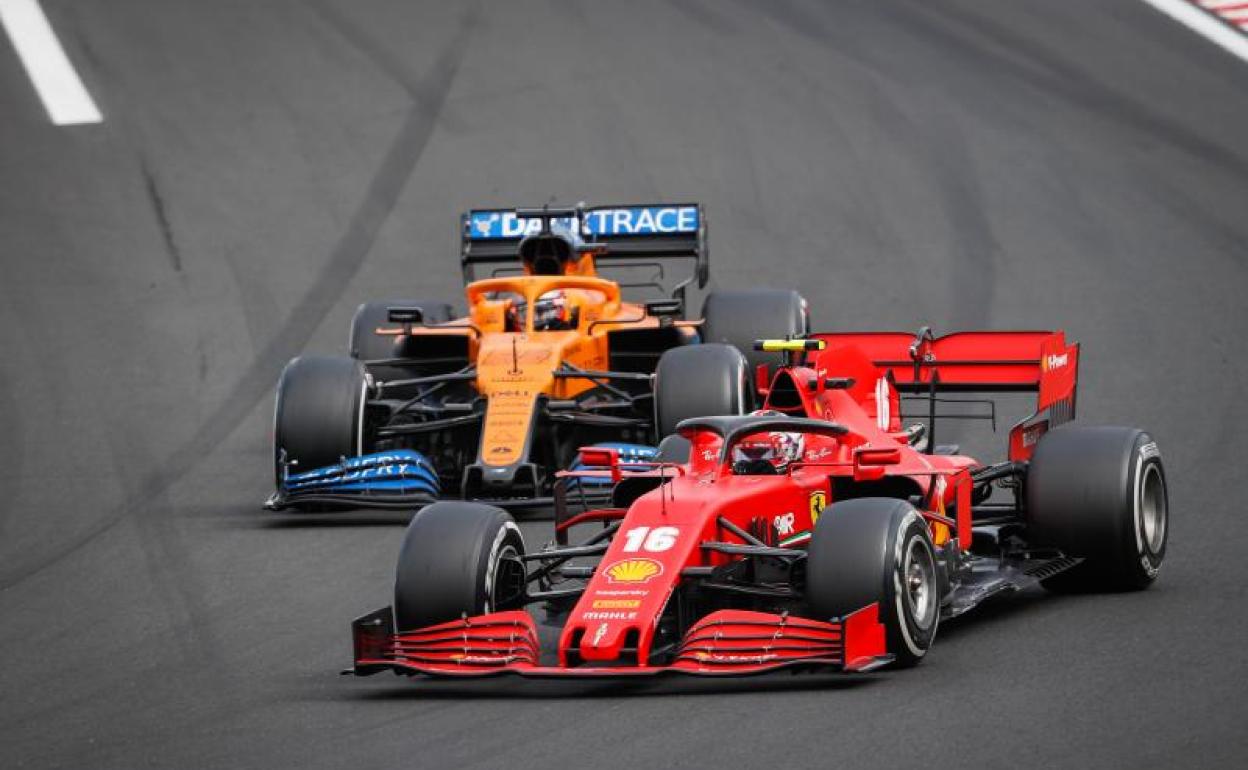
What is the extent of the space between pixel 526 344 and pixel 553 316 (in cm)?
81

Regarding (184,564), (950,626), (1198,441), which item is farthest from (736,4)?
(950,626)

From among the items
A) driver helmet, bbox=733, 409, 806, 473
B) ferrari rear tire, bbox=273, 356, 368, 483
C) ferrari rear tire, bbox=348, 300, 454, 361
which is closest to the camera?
driver helmet, bbox=733, 409, 806, 473

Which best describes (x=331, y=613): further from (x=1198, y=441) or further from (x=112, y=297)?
(x=112, y=297)

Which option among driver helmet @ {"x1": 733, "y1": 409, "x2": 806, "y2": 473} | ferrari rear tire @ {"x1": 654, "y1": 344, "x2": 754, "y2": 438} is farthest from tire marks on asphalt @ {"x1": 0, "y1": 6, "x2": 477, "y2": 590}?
driver helmet @ {"x1": 733, "y1": 409, "x2": 806, "y2": 473}

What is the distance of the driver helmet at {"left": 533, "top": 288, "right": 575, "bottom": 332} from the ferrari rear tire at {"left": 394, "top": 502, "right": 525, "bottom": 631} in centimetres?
770

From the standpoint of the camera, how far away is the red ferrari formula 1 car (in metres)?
11.1

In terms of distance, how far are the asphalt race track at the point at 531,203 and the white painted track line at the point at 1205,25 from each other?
1.23 ft

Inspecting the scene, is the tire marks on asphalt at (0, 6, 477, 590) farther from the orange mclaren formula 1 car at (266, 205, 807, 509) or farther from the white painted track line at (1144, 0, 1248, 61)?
the white painted track line at (1144, 0, 1248, 61)

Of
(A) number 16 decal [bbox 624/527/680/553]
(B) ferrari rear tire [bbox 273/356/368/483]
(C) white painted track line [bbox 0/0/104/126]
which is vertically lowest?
(A) number 16 decal [bbox 624/527/680/553]

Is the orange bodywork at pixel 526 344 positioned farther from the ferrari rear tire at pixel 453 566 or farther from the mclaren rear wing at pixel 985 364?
the ferrari rear tire at pixel 453 566

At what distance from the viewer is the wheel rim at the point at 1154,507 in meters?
14.0

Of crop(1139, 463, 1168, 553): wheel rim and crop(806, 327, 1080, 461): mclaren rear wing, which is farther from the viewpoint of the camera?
crop(806, 327, 1080, 461): mclaren rear wing

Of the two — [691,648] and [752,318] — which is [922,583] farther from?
[752,318]

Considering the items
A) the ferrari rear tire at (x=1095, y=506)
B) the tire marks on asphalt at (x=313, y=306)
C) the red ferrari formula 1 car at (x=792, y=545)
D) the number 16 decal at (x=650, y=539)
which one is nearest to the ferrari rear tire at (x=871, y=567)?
the red ferrari formula 1 car at (x=792, y=545)
